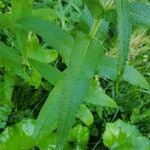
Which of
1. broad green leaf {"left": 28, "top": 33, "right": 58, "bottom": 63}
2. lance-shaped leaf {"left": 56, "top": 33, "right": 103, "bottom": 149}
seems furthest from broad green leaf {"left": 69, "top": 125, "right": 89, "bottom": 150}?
lance-shaped leaf {"left": 56, "top": 33, "right": 103, "bottom": 149}

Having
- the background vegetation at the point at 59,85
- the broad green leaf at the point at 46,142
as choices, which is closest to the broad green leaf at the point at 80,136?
the background vegetation at the point at 59,85

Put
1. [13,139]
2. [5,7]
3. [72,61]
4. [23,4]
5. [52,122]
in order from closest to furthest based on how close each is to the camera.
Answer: [72,61], [52,122], [23,4], [13,139], [5,7]

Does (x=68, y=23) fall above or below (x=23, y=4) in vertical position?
below

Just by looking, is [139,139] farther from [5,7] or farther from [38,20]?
[38,20]

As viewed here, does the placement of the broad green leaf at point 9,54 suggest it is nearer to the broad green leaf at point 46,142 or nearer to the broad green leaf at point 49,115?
the broad green leaf at point 49,115

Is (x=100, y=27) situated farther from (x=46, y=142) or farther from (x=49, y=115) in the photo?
(x=46, y=142)

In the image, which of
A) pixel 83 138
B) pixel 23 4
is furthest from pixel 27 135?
pixel 23 4
